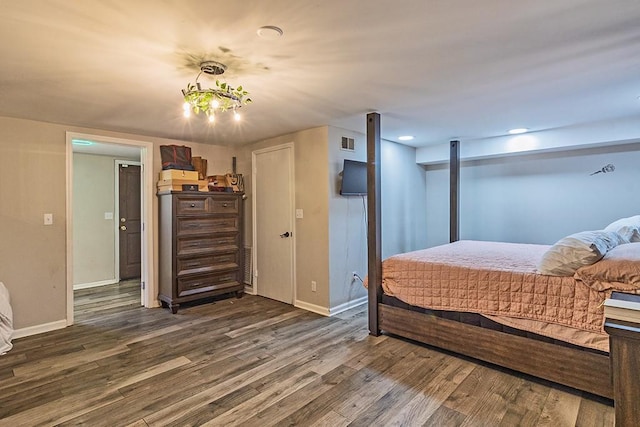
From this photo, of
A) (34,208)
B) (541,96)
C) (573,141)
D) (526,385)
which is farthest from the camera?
(573,141)

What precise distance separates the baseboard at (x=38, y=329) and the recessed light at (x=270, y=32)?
12.1 ft

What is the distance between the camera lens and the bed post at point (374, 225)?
3301mm

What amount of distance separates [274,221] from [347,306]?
145 centimetres

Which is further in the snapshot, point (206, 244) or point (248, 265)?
point (248, 265)

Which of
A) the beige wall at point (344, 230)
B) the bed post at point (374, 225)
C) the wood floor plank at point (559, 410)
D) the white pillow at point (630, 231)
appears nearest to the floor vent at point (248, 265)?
the beige wall at point (344, 230)

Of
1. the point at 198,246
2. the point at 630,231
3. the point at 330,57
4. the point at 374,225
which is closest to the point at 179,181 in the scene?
the point at 198,246

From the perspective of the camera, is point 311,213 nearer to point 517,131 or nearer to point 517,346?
point 517,346

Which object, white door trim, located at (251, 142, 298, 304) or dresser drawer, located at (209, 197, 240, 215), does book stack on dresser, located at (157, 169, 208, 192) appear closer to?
dresser drawer, located at (209, 197, 240, 215)

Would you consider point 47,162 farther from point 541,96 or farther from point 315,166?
point 541,96

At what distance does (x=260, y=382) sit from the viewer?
246 cm

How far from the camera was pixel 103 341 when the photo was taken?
323 centimetres

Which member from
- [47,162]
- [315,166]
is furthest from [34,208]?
[315,166]

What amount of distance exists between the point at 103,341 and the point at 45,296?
37.0 inches

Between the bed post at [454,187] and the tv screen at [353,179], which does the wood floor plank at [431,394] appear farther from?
the bed post at [454,187]
